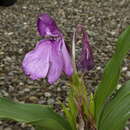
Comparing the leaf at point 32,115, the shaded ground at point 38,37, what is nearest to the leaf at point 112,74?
the leaf at point 32,115

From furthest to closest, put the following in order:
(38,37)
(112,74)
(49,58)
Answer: (38,37)
(112,74)
(49,58)

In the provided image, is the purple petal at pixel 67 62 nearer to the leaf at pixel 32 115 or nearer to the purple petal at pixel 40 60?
the purple petal at pixel 40 60

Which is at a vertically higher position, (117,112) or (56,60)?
(56,60)

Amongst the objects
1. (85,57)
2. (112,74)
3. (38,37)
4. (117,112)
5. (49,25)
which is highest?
(49,25)

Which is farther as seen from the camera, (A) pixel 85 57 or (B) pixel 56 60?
(A) pixel 85 57

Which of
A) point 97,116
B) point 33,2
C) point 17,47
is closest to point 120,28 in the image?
point 17,47

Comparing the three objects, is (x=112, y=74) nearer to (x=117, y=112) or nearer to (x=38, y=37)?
(x=117, y=112)

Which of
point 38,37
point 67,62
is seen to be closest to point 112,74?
point 67,62

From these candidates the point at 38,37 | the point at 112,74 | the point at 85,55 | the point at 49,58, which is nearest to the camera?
the point at 49,58
